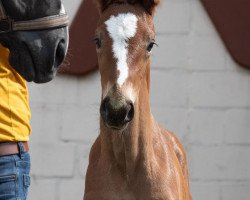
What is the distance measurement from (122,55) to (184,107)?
5.33ft

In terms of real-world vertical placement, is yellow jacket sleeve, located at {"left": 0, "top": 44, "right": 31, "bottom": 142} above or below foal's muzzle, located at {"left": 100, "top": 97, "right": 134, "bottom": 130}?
above

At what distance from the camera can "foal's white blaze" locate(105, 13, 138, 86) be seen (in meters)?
3.56

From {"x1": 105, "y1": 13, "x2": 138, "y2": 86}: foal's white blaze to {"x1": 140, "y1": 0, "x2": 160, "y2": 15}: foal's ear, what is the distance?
196 millimetres

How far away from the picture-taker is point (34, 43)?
2.51 metres

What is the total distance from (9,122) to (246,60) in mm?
2596

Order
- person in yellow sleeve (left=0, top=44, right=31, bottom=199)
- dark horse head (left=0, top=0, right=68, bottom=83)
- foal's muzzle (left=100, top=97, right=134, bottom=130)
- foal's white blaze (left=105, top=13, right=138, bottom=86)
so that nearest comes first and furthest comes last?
dark horse head (left=0, top=0, right=68, bottom=83) → person in yellow sleeve (left=0, top=44, right=31, bottom=199) → foal's muzzle (left=100, top=97, right=134, bottom=130) → foal's white blaze (left=105, top=13, right=138, bottom=86)

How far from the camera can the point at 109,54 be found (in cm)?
361

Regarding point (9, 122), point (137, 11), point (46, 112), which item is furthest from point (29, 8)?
point (46, 112)

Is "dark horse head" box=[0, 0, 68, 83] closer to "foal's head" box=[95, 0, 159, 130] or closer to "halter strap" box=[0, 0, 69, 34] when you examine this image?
"halter strap" box=[0, 0, 69, 34]

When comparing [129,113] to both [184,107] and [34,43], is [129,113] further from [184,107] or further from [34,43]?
[184,107]

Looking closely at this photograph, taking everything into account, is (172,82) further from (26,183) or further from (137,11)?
(26,183)

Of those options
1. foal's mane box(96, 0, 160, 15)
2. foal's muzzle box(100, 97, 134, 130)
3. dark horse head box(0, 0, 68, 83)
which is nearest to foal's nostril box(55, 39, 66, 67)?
dark horse head box(0, 0, 68, 83)

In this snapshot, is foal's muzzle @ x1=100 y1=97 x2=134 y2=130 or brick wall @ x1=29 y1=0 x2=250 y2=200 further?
brick wall @ x1=29 y1=0 x2=250 y2=200

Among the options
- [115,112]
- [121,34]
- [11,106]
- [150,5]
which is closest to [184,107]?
[150,5]
